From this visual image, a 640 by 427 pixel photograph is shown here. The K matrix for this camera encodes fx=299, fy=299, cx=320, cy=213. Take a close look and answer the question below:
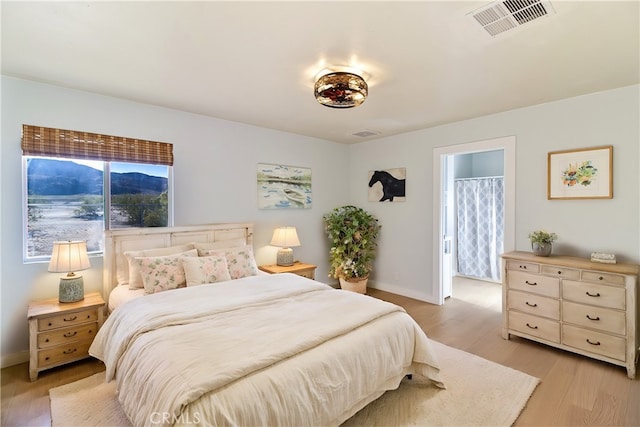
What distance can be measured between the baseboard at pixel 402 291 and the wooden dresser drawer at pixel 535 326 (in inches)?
47.2

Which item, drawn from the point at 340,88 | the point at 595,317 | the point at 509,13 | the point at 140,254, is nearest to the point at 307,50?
the point at 340,88

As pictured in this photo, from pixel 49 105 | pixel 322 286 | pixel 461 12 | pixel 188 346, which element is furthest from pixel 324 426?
pixel 49 105

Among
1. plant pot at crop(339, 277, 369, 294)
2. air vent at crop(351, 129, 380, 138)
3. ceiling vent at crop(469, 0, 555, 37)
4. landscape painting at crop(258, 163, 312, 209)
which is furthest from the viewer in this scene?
plant pot at crop(339, 277, 369, 294)

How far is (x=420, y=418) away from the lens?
1.96m

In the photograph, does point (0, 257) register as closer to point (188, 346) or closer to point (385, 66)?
Result: point (188, 346)

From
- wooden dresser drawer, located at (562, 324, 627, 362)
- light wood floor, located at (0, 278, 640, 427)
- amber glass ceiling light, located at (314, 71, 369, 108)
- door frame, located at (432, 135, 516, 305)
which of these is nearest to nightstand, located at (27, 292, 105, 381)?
Answer: light wood floor, located at (0, 278, 640, 427)

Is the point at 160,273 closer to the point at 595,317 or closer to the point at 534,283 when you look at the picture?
the point at 534,283

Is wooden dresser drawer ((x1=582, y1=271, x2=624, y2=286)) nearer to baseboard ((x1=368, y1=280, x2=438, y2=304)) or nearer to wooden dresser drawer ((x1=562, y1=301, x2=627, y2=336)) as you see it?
wooden dresser drawer ((x1=562, y1=301, x2=627, y2=336))

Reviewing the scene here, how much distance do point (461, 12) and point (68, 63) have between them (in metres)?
2.78

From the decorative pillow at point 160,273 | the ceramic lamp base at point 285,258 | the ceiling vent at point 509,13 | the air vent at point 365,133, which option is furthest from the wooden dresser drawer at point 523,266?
the decorative pillow at point 160,273

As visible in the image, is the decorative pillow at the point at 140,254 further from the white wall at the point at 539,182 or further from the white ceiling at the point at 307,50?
the white wall at the point at 539,182

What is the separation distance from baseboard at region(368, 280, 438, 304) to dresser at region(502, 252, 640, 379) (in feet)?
3.99

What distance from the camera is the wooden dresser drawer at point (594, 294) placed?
97.8 inches

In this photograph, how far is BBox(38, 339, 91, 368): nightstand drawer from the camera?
2.42m
